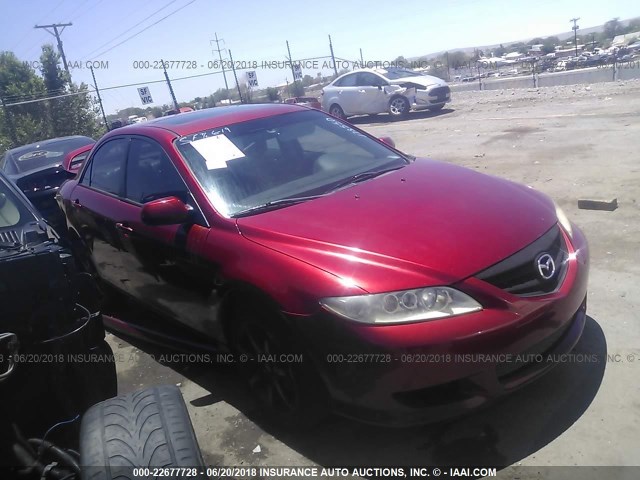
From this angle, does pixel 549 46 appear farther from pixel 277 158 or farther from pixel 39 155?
pixel 277 158

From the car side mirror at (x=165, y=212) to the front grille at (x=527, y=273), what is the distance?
5.64 ft

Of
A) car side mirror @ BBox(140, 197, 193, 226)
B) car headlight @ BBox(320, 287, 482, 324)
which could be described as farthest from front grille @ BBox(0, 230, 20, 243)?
car headlight @ BBox(320, 287, 482, 324)

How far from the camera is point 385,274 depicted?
2.51 meters

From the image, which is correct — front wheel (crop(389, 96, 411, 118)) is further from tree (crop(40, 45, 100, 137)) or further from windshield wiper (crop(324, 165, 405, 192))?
tree (crop(40, 45, 100, 137))

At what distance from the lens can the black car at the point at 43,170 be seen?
7.10 m

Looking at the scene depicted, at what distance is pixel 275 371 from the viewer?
9.59 ft

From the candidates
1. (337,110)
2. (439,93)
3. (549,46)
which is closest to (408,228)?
(439,93)

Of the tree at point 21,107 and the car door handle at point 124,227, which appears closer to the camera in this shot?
the car door handle at point 124,227

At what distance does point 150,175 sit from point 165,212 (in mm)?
796

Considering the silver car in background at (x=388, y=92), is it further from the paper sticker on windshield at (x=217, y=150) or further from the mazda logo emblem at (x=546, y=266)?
the mazda logo emblem at (x=546, y=266)

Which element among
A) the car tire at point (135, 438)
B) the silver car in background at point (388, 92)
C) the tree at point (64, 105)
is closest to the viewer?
the car tire at point (135, 438)

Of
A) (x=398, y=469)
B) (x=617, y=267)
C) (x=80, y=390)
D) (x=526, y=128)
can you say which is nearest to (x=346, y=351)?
(x=398, y=469)

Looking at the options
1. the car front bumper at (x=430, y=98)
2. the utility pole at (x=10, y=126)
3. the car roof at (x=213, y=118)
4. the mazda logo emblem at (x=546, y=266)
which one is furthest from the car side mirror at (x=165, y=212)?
the utility pole at (x=10, y=126)

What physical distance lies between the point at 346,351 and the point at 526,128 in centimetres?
940
